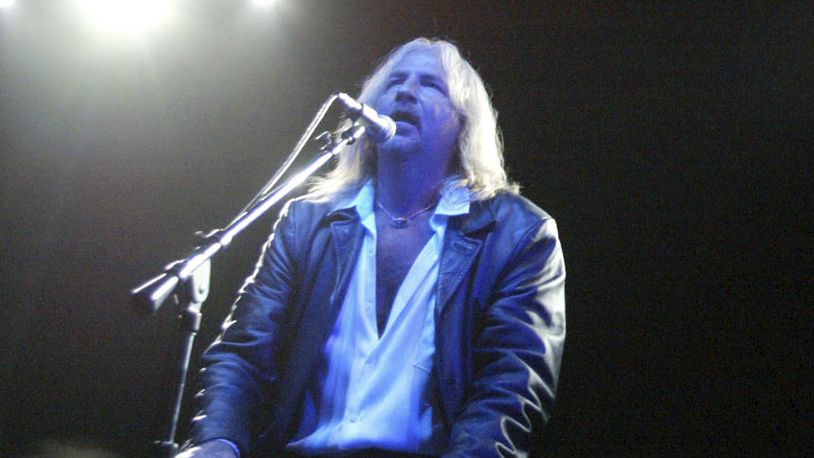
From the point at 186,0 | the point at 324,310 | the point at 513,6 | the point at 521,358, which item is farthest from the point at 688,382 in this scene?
the point at 186,0

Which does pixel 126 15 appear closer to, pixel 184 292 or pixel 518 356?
pixel 184 292

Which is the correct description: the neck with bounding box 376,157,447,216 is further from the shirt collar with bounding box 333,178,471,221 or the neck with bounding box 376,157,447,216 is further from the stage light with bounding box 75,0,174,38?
the stage light with bounding box 75,0,174,38

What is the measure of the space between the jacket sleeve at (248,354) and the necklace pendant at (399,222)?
308 millimetres

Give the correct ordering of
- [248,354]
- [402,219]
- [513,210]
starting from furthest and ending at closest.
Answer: [402,219] → [513,210] → [248,354]

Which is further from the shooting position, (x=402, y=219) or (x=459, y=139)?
(x=459, y=139)

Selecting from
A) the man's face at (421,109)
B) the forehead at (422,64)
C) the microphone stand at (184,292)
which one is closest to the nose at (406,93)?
the man's face at (421,109)

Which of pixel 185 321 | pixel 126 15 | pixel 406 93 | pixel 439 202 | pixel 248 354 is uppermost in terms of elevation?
pixel 126 15

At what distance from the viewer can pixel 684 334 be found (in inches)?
91.1

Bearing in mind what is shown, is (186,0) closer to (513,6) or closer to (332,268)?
(513,6)

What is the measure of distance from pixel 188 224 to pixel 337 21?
3.30 feet

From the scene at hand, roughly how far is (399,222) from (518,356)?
2.01 ft

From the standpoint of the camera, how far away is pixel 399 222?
87.1 inches

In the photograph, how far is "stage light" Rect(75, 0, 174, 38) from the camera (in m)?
3.02

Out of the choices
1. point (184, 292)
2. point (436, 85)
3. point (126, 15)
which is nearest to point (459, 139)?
point (436, 85)
